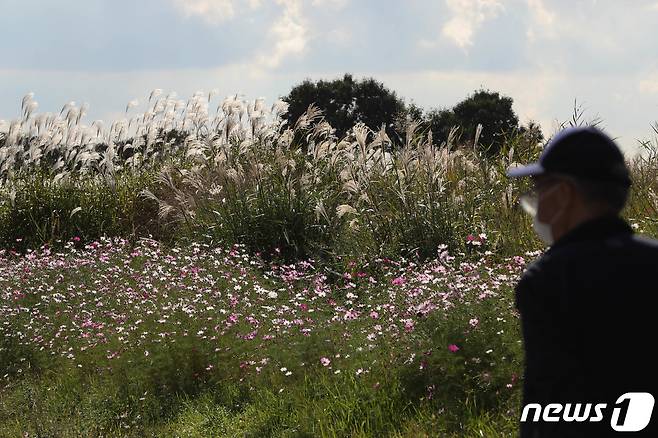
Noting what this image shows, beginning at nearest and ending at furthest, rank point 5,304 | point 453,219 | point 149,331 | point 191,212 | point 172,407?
point 172,407, point 149,331, point 5,304, point 453,219, point 191,212

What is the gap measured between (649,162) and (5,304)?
740 centimetres

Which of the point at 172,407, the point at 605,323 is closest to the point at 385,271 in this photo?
the point at 172,407

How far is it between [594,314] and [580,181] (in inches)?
12.0

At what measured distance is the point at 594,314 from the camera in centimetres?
201

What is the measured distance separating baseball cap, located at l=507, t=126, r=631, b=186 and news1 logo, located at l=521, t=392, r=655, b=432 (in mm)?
502

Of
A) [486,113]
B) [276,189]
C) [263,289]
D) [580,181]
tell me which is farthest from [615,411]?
[486,113]

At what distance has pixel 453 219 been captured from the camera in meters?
9.74

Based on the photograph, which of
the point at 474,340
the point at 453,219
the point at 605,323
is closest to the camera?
the point at 605,323

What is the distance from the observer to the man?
200 centimetres

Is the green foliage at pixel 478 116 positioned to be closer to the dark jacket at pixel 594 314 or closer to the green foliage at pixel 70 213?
the green foliage at pixel 70 213

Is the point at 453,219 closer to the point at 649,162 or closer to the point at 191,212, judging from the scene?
the point at 649,162

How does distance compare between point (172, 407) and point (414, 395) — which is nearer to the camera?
point (414, 395)

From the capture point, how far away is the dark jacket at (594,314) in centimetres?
200

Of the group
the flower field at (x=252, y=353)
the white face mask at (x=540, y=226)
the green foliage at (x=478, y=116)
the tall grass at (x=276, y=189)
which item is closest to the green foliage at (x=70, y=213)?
the tall grass at (x=276, y=189)
